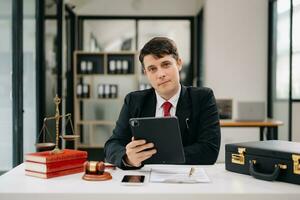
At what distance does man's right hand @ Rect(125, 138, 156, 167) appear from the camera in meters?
1.37

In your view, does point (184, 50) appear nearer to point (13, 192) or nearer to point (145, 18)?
point (145, 18)

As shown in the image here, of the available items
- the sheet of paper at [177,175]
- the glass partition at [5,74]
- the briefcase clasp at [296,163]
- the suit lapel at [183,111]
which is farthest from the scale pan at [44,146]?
the glass partition at [5,74]

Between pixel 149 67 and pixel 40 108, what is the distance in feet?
9.82

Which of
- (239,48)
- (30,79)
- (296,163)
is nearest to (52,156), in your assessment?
(296,163)

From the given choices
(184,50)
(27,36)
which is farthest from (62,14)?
(184,50)

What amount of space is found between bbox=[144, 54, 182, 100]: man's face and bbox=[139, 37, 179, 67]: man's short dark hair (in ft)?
0.06

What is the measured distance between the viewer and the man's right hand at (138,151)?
137cm

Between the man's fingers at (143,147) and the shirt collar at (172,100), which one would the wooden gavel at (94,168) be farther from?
the shirt collar at (172,100)

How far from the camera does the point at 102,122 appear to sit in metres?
6.64

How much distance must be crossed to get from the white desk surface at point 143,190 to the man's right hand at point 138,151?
148mm

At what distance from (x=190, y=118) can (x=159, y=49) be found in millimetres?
416

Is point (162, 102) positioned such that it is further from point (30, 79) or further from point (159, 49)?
point (30, 79)

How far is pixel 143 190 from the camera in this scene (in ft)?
3.74

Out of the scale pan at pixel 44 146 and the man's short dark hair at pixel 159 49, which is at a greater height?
the man's short dark hair at pixel 159 49
